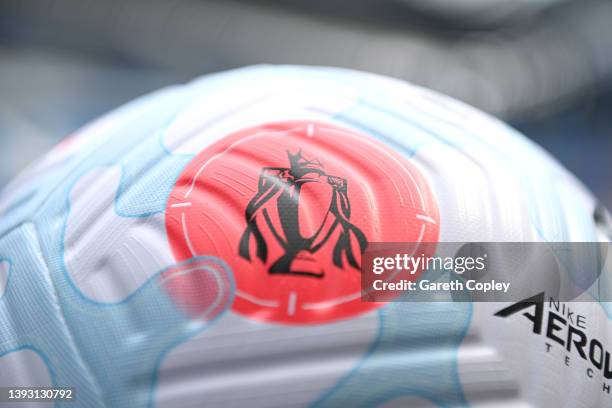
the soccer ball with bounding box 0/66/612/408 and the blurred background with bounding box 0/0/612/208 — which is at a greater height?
the blurred background with bounding box 0/0/612/208

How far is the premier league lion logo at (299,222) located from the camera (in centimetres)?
48

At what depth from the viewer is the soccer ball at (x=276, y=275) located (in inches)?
18.3

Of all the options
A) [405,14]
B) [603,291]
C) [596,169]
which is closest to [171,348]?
[603,291]

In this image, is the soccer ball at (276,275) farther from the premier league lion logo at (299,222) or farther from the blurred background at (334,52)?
the blurred background at (334,52)

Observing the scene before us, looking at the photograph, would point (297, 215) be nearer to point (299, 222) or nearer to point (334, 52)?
point (299, 222)

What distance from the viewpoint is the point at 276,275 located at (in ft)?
1.56

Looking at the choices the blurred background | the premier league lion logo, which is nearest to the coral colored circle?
the premier league lion logo

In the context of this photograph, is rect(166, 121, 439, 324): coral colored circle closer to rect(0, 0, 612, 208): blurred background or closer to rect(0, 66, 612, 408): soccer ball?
rect(0, 66, 612, 408): soccer ball

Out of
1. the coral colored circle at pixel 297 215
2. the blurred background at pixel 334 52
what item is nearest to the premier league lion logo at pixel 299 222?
the coral colored circle at pixel 297 215

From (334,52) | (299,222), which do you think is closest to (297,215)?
(299,222)

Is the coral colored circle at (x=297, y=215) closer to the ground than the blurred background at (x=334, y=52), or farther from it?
closer to the ground

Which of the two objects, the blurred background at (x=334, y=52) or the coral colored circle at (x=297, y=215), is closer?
the coral colored circle at (x=297, y=215)

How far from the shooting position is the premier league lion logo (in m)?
0.48

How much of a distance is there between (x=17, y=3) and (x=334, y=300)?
13.7 feet
